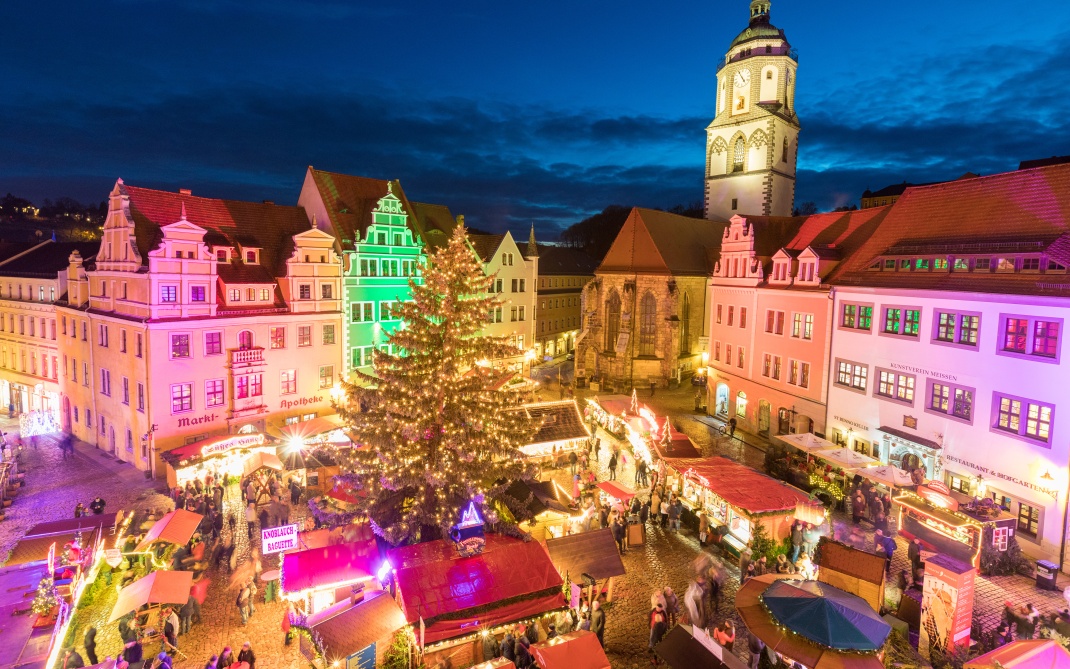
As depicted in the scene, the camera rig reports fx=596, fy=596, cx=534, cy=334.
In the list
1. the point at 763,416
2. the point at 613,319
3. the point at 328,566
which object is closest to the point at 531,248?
the point at 613,319

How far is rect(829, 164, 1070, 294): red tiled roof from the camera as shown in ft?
70.0

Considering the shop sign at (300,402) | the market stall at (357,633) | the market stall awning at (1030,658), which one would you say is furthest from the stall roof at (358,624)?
the shop sign at (300,402)

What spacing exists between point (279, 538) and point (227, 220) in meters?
20.1

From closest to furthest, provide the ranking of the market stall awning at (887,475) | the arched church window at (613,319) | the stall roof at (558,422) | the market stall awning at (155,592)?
1. the market stall awning at (155,592)
2. the market stall awning at (887,475)
3. the stall roof at (558,422)
4. the arched church window at (613,319)

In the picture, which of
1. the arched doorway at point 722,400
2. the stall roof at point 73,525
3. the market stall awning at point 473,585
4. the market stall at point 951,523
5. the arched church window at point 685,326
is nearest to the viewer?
the market stall awning at point 473,585

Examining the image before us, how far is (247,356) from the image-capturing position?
28.6m

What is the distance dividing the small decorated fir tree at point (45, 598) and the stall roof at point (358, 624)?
7.23 m

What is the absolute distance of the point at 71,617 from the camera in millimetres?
15617

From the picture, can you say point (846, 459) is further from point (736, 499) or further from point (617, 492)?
point (617, 492)

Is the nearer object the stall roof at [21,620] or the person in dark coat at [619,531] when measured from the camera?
the stall roof at [21,620]

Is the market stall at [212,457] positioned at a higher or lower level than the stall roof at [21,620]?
higher

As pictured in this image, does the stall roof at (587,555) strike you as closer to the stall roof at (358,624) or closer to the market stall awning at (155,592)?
the stall roof at (358,624)

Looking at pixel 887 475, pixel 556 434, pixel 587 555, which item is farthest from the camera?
pixel 556 434

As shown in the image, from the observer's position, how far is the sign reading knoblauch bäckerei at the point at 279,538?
686 inches
